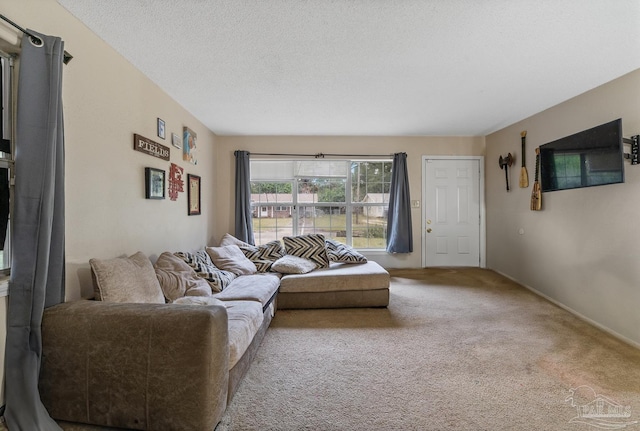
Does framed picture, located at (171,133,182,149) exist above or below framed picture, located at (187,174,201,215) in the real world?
above

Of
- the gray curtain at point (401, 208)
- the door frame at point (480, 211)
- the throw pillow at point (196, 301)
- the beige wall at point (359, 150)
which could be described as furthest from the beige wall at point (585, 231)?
the throw pillow at point (196, 301)

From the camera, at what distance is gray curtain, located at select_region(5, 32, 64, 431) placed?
4.60 ft

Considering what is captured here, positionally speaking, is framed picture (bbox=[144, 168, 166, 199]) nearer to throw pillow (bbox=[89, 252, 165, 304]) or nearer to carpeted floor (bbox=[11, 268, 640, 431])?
throw pillow (bbox=[89, 252, 165, 304])

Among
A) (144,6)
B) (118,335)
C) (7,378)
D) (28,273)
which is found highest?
(144,6)

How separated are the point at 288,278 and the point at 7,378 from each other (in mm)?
2167

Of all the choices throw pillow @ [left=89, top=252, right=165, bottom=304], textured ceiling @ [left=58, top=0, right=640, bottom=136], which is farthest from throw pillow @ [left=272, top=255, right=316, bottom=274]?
textured ceiling @ [left=58, top=0, right=640, bottom=136]

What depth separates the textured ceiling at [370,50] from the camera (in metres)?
1.72

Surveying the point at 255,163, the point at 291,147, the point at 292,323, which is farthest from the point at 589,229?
the point at 255,163

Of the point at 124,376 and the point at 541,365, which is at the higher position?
the point at 124,376

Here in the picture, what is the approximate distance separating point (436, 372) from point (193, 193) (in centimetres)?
322

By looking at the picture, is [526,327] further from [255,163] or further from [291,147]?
[255,163]

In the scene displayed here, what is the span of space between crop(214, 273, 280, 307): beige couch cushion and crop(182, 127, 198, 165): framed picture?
159cm

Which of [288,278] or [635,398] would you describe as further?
[288,278]

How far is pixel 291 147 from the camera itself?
475 cm
